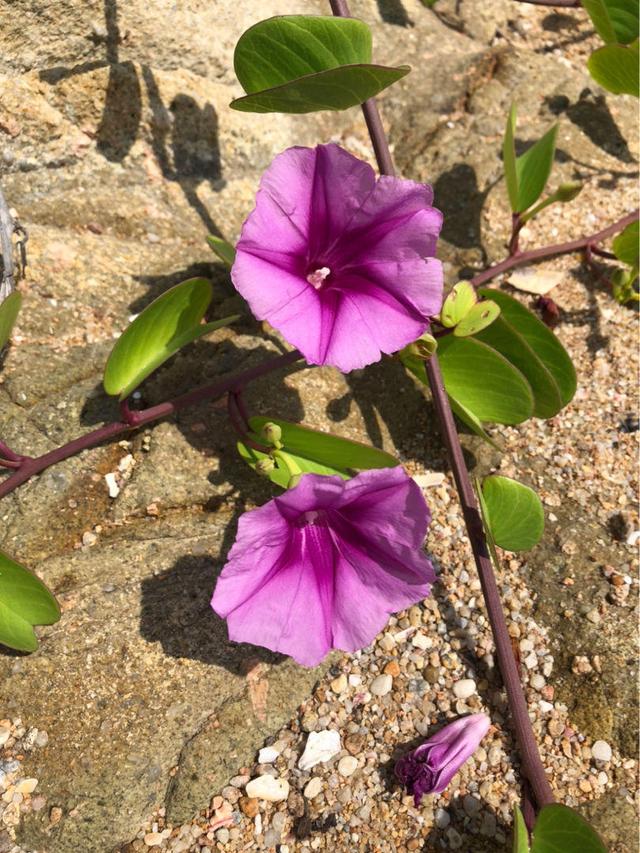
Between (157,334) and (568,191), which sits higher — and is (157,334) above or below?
below

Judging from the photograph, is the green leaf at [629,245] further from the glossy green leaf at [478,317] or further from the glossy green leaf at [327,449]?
the glossy green leaf at [327,449]

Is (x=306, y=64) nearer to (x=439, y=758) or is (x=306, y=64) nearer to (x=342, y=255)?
(x=342, y=255)

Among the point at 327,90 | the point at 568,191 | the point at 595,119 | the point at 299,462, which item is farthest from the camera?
the point at 595,119

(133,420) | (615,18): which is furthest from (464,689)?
(615,18)

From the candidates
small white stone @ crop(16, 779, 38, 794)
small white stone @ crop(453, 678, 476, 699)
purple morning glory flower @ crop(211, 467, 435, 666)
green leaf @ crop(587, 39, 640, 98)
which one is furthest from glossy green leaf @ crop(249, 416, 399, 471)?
green leaf @ crop(587, 39, 640, 98)

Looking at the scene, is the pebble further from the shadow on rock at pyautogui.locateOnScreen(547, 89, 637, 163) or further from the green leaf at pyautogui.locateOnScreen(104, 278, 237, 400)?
the shadow on rock at pyautogui.locateOnScreen(547, 89, 637, 163)

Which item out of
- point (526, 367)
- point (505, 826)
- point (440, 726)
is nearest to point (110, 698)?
point (440, 726)
